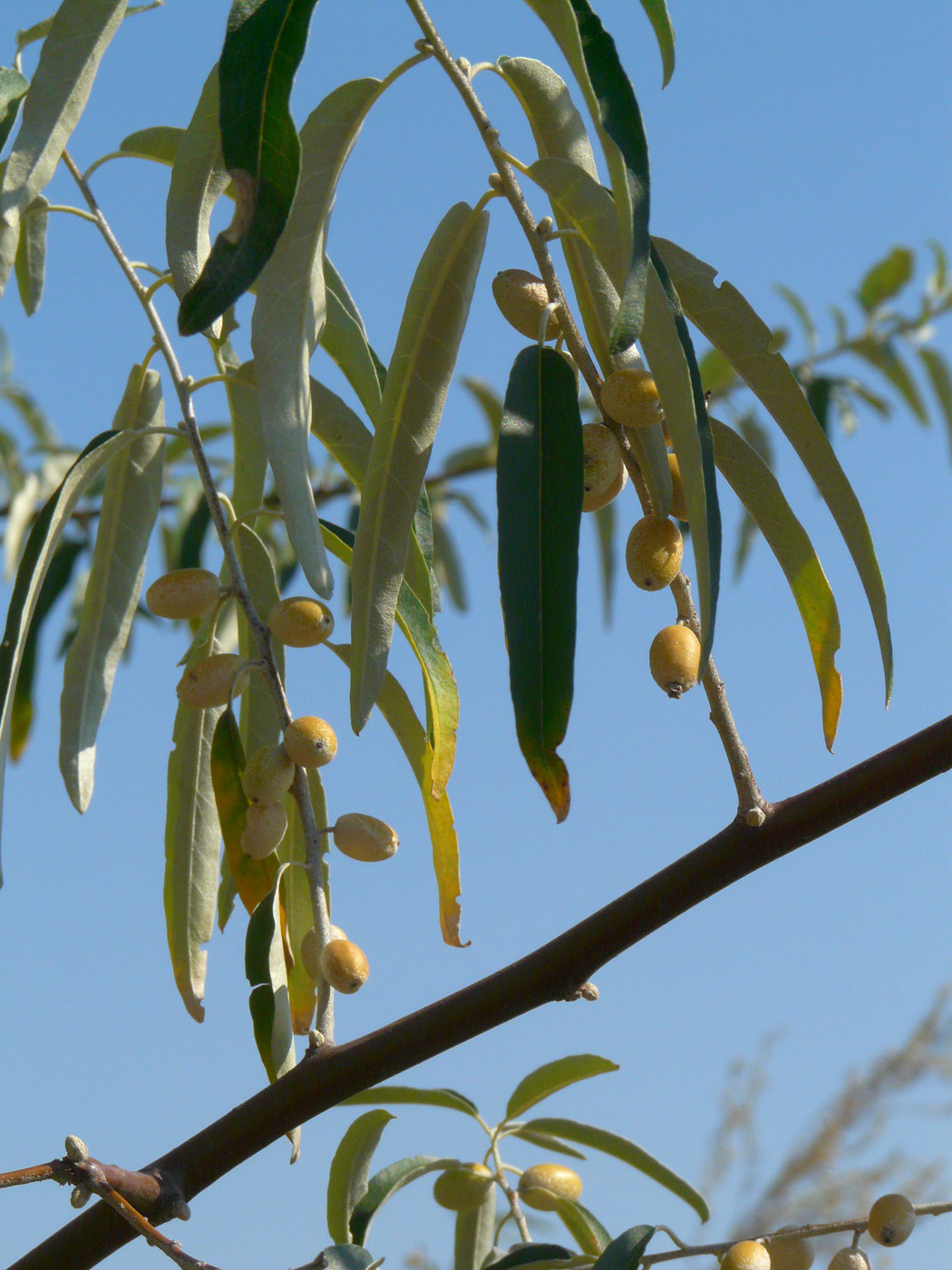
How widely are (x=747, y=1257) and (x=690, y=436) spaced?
48cm

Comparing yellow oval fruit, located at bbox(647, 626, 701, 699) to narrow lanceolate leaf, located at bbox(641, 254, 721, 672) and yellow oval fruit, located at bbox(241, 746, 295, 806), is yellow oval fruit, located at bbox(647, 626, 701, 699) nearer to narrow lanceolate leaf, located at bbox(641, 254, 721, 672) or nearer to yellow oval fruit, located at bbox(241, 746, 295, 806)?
narrow lanceolate leaf, located at bbox(641, 254, 721, 672)

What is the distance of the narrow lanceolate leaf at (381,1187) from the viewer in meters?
0.87

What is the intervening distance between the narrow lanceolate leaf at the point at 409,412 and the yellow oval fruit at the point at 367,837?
0.48 ft

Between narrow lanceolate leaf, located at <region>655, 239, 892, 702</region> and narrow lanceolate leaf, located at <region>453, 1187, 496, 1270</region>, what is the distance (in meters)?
0.61

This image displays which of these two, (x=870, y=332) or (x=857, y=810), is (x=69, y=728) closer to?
(x=857, y=810)

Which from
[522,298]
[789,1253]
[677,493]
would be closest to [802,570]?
[677,493]

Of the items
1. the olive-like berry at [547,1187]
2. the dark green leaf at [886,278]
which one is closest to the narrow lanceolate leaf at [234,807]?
the olive-like berry at [547,1187]

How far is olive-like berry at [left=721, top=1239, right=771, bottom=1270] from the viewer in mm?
719

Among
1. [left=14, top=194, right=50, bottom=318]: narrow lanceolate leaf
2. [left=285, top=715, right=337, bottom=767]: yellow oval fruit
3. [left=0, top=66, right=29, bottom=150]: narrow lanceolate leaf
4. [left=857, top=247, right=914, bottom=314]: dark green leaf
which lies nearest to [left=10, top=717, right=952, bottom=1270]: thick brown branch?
[left=285, top=715, right=337, bottom=767]: yellow oval fruit

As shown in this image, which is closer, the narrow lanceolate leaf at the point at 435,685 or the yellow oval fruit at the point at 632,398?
the yellow oval fruit at the point at 632,398

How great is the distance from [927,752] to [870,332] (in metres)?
1.98

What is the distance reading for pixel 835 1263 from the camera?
0.74m

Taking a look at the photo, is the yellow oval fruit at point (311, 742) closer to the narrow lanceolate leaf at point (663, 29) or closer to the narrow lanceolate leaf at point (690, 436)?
the narrow lanceolate leaf at point (690, 436)

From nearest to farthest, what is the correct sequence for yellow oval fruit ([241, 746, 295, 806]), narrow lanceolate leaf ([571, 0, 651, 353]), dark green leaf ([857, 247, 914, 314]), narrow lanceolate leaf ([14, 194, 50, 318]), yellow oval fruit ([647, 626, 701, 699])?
narrow lanceolate leaf ([571, 0, 651, 353]) < yellow oval fruit ([647, 626, 701, 699]) < yellow oval fruit ([241, 746, 295, 806]) < narrow lanceolate leaf ([14, 194, 50, 318]) < dark green leaf ([857, 247, 914, 314])
